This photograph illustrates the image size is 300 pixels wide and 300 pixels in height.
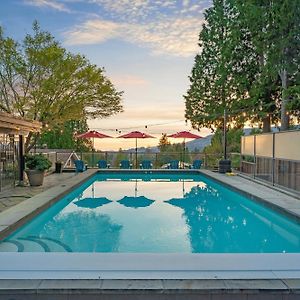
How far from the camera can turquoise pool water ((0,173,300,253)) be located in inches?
250

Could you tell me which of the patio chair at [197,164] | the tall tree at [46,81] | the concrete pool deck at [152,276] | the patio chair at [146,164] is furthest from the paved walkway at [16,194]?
the patio chair at [197,164]

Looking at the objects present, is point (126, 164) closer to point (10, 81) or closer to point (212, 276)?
point (10, 81)

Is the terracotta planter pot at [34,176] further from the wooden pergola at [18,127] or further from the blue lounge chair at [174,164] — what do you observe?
the blue lounge chair at [174,164]

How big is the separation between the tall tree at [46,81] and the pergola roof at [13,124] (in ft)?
14.2

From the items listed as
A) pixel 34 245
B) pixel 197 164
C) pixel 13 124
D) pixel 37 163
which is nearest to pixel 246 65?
pixel 197 164

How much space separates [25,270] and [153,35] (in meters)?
12.0

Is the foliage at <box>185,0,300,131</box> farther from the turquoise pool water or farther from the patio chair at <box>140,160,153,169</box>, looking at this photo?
the patio chair at <box>140,160,153,169</box>

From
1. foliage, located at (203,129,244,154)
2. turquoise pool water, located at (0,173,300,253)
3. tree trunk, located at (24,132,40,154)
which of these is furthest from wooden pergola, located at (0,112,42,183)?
foliage, located at (203,129,244,154)

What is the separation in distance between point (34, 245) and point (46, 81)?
11629 mm

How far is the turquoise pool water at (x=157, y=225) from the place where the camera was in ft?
20.9

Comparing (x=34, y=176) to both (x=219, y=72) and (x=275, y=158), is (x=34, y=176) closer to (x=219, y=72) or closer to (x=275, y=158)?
(x=275, y=158)

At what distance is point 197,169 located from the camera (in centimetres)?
1864

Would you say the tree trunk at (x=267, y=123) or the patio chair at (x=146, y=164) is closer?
the patio chair at (x=146, y=164)

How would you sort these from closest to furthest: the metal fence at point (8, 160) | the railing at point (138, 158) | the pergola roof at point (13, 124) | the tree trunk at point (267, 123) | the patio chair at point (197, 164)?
1. the pergola roof at point (13, 124)
2. the metal fence at point (8, 160)
3. the patio chair at point (197, 164)
4. the railing at point (138, 158)
5. the tree trunk at point (267, 123)
